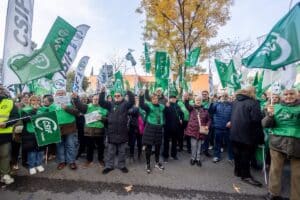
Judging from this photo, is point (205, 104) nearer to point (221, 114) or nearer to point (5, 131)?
point (221, 114)

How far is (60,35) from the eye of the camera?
6.46 meters

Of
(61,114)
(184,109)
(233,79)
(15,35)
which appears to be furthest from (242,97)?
(15,35)

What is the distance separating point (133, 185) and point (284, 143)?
9.89 feet

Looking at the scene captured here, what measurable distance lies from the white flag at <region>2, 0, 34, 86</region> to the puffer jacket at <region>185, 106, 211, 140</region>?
4.51 m

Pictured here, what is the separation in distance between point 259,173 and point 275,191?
1.76 metres

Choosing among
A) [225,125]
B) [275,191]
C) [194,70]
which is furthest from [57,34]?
[194,70]

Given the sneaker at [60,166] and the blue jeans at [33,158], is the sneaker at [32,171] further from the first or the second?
the sneaker at [60,166]

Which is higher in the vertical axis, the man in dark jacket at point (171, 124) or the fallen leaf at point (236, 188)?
the man in dark jacket at point (171, 124)

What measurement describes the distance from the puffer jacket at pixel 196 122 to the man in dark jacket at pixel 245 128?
4.22ft

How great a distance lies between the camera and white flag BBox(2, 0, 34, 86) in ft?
18.7

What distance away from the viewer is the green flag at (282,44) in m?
4.38

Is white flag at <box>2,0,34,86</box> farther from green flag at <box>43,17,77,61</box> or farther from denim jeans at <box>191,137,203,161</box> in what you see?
denim jeans at <box>191,137,203,161</box>

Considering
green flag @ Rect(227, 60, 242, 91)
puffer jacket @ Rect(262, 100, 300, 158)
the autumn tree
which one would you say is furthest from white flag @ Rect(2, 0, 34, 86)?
the autumn tree

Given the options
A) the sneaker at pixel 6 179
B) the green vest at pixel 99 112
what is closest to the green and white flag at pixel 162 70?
the green vest at pixel 99 112
